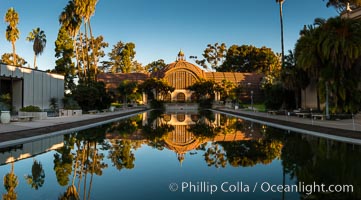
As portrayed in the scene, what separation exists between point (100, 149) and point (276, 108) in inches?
999

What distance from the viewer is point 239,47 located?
85.0 m

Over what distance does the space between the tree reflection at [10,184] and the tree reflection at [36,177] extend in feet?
0.93

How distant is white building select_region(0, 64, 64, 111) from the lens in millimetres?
26969

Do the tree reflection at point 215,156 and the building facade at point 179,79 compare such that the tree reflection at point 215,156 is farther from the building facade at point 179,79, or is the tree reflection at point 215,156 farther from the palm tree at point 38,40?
the building facade at point 179,79

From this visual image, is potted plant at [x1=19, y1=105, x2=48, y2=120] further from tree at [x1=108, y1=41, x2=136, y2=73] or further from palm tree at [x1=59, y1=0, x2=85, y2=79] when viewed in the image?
tree at [x1=108, y1=41, x2=136, y2=73]

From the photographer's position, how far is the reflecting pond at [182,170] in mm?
6054

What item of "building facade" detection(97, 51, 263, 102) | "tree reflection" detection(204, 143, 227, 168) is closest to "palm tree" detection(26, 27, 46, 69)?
"building facade" detection(97, 51, 263, 102)

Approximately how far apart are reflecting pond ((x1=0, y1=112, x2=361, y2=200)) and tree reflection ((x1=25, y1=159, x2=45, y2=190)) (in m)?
0.02

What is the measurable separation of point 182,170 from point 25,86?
25.5 meters

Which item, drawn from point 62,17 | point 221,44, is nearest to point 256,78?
point 221,44

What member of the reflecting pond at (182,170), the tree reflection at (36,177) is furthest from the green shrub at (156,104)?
the tree reflection at (36,177)

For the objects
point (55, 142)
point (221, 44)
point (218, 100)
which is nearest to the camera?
point (55, 142)

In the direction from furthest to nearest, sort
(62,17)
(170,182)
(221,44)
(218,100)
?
(221,44), (218,100), (62,17), (170,182)

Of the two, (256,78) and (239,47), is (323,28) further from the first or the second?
(239,47)
